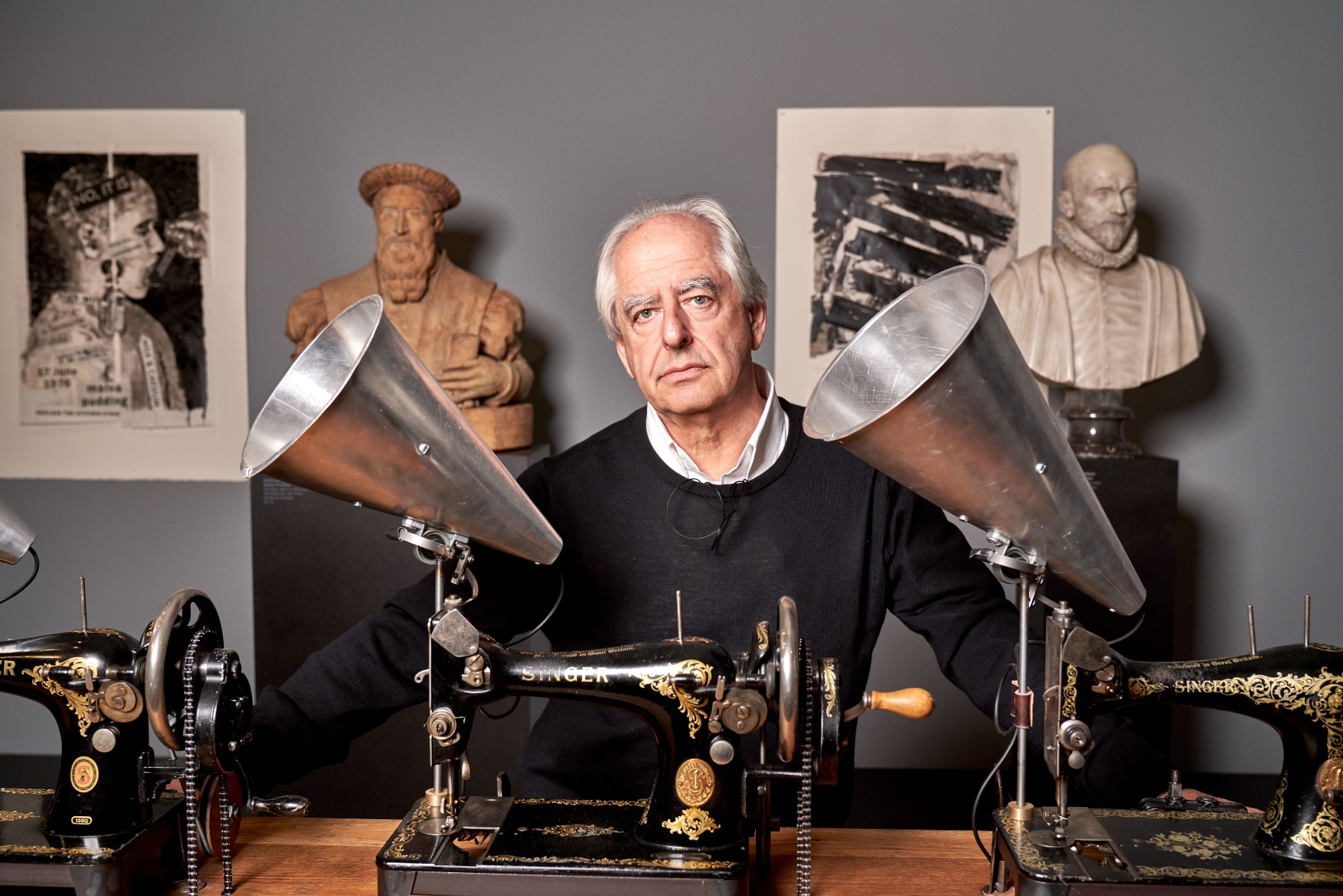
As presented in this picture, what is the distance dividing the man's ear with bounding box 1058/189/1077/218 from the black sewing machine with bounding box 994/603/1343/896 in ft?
7.32

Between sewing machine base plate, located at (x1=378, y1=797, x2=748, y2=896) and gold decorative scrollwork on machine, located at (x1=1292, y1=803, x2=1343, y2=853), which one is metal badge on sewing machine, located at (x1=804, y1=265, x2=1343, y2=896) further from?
sewing machine base plate, located at (x1=378, y1=797, x2=748, y2=896)

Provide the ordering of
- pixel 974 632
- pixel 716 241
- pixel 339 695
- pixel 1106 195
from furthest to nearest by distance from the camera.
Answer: pixel 1106 195 → pixel 716 241 → pixel 974 632 → pixel 339 695

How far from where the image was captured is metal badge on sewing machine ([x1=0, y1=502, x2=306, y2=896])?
1.34 meters

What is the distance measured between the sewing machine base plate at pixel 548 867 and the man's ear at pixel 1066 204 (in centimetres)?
256

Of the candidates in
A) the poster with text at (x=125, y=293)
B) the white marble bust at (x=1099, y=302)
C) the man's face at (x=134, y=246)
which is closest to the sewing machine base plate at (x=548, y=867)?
the white marble bust at (x=1099, y=302)

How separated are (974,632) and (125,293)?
3.37 meters

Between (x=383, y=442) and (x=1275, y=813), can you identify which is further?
(x=1275, y=813)

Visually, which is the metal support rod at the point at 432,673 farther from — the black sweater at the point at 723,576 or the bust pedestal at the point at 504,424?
the bust pedestal at the point at 504,424

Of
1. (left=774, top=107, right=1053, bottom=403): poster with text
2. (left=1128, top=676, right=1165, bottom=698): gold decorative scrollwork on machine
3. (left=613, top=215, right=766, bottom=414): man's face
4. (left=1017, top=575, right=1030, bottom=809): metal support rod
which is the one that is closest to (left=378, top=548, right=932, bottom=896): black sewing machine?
(left=1017, top=575, right=1030, bottom=809): metal support rod

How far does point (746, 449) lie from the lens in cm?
192

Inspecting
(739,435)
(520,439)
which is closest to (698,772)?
(739,435)

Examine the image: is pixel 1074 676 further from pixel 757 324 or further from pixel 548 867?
pixel 757 324

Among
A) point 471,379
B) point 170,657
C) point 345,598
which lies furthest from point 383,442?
point 345,598

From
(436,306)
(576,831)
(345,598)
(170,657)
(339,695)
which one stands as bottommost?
(345,598)
